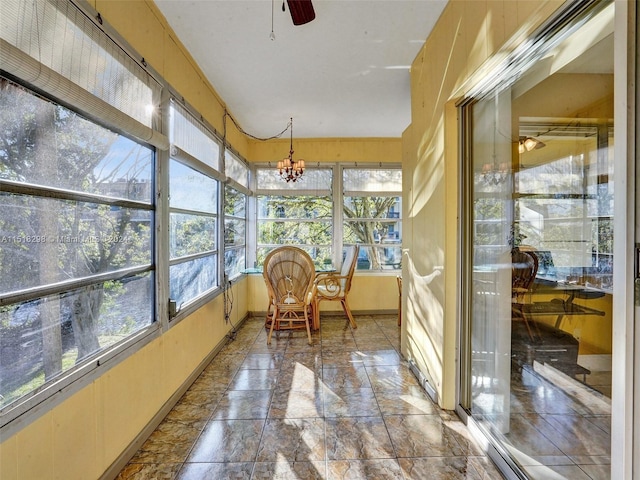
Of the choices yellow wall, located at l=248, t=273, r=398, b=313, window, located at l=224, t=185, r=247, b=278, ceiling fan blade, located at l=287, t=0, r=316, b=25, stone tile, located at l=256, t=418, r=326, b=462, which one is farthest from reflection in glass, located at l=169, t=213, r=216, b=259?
yellow wall, located at l=248, t=273, r=398, b=313

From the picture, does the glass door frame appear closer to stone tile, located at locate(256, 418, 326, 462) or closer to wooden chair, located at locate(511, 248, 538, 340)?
wooden chair, located at locate(511, 248, 538, 340)

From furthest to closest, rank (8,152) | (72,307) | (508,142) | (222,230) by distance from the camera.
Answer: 1. (222,230)
2. (508,142)
3. (72,307)
4. (8,152)

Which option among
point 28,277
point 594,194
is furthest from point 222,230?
point 594,194

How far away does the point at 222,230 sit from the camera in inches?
134

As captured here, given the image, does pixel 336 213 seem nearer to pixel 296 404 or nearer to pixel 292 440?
pixel 296 404

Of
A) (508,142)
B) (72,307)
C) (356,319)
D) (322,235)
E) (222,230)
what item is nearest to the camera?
(72,307)

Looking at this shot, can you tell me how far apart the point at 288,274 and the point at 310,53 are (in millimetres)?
2207

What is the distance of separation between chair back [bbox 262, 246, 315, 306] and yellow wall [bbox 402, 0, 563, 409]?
1.15 metres

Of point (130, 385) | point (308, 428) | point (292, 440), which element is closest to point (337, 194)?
point (308, 428)

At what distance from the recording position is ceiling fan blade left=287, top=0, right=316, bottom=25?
1627 millimetres

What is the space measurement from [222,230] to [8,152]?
7.85ft

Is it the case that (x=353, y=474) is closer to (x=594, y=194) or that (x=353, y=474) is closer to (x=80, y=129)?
(x=594, y=194)

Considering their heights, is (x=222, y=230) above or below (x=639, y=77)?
below

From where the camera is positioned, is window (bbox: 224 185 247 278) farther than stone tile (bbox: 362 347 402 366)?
Yes
